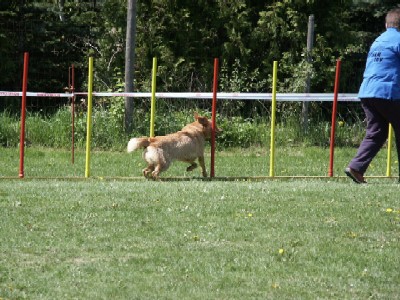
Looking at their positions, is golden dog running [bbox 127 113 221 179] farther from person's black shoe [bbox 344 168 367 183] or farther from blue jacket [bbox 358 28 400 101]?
blue jacket [bbox 358 28 400 101]

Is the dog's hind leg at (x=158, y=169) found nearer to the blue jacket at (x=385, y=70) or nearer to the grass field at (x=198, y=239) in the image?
the grass field at (x=198, y=239)

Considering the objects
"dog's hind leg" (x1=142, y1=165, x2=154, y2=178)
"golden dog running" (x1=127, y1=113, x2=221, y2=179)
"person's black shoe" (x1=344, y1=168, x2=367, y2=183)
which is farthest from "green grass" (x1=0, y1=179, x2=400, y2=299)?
"dog's hind leg" (x1=142, y1=165, x2=154, y2=178)

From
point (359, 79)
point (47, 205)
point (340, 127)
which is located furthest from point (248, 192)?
point (359, 79)

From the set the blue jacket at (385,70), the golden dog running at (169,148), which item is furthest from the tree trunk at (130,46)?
the blue jacket at (385,70)

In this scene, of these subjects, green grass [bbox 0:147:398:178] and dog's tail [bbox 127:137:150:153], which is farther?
green grass [bbox 0:147:398:178]

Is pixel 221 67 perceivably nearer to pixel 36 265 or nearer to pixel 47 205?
pixel 47 205

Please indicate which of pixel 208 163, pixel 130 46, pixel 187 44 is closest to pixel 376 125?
pixel 208 163

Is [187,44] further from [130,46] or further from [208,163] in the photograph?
[208,163]

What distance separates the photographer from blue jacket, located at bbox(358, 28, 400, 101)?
10.2 meters

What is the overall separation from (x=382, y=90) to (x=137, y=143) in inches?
129

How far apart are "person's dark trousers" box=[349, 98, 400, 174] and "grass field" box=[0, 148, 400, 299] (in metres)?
0.37

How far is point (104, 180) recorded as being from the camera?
464 inches

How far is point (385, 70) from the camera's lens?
1030cm

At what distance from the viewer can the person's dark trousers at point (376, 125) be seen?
10305mm
